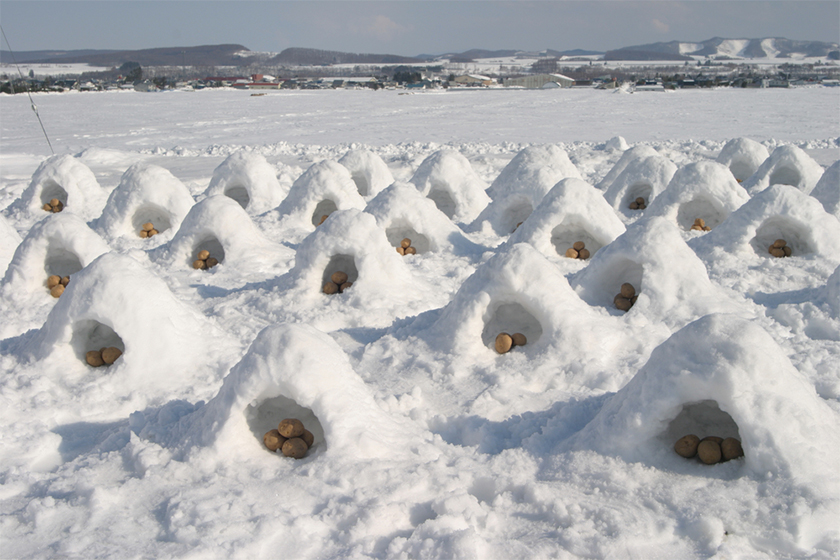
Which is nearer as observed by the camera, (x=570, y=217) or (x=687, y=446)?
(x=687, y=446)

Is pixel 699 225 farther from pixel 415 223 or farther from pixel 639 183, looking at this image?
pixel 415 223

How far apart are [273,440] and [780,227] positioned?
6.87 m

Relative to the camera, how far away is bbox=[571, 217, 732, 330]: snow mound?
575 centimetres

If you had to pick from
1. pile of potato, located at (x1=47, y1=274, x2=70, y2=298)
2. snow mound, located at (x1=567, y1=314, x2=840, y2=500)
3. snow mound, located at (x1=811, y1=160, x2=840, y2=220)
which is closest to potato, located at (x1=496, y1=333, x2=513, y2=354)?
snow mound, located at (x1=567, y1=314, x2=840, y2=500)

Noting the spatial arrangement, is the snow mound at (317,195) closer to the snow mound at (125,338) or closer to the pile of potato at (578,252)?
the pile of potato at (578,252)

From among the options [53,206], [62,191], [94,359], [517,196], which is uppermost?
[517,196]

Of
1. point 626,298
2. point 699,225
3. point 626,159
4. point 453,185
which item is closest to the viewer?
point 626,298

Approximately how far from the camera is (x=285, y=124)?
2844cm

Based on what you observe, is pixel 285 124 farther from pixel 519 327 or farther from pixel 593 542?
pixel 593 542

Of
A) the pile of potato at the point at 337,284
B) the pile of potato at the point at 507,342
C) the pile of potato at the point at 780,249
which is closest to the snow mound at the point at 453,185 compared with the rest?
the pile of potato at the point at 337,284

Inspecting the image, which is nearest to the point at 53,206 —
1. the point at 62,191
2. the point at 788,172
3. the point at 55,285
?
the point at 62,191

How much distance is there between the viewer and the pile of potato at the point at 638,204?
11141 mm

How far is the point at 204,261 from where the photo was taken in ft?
27.3

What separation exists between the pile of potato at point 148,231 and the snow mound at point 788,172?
33.3 feet
